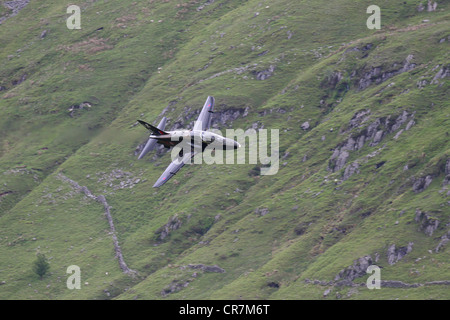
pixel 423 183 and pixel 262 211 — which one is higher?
pixel 423 183

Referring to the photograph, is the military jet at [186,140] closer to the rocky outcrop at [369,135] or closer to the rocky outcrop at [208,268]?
the rocky outcrop at [208,268]

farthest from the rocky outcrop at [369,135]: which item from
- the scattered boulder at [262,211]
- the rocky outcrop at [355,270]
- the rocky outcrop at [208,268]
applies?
the rocky outcrop at [208,268]

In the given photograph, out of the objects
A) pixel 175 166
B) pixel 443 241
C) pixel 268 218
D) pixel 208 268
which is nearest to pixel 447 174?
pixel 443 241

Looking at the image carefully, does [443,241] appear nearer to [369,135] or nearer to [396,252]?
[396,252]

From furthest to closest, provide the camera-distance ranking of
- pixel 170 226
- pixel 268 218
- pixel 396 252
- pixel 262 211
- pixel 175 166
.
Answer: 1. pixel 170 226
2. pixel 262 211
3. pixel 268 218
4. pixel 396 252
5. pixel 175 166

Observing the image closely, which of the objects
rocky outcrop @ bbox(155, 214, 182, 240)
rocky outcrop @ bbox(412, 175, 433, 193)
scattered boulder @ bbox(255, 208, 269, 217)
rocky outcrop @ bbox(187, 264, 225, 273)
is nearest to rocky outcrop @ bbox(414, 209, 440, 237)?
rocky outcrop @ bbox(412, 175, 433, 193)

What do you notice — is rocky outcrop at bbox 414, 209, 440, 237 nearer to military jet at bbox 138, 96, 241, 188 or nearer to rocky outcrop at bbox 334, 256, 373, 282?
rocky outcrop at bbox 334, 256, 373, 282

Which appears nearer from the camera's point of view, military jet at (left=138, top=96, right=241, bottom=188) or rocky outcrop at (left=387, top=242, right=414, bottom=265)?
military jet at (left=138, top=96, right=241, bottom=188)

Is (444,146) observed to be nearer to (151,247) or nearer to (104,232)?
(151,247)

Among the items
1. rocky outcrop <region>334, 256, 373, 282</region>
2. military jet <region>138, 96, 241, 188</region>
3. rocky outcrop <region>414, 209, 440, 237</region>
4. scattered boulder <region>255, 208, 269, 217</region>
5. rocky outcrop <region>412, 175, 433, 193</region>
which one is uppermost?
military jet <region>138, 96, 241, 188</region>

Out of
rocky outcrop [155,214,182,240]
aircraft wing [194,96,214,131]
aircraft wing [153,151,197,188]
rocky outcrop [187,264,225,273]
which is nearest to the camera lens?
aircraft wing [153,151,197,188]
